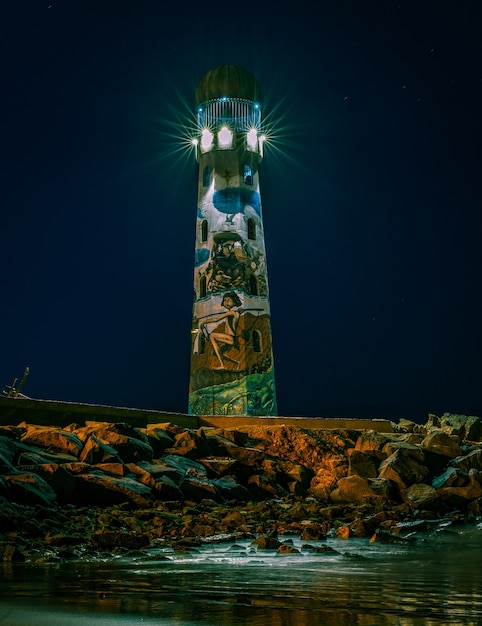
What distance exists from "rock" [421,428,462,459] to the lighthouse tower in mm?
11932

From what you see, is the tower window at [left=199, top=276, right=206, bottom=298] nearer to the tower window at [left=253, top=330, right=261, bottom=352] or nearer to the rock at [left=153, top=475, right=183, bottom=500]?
the tower window at [left=253, top=330, right=261, bottom=352]

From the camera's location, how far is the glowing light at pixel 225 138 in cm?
2966

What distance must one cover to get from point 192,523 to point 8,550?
2.78 meters

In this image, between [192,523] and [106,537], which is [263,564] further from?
[192,523]

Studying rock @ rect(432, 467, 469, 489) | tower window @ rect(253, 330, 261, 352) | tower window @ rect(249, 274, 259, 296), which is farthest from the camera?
tower window @ rect(249, 274, 259, 296)

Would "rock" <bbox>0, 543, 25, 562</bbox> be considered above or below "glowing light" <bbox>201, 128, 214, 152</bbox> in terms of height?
below

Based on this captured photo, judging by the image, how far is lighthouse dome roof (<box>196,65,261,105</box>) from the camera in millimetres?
30406

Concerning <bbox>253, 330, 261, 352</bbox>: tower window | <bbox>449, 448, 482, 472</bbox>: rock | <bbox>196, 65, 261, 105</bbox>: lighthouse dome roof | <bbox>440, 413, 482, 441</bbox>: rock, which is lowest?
<bbox>449, 448, 482, 472</bbox>: rock

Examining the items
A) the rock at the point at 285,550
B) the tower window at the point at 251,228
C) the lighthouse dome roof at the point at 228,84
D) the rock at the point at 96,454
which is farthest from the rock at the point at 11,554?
the lighthouse dome roof at the point at 228,84

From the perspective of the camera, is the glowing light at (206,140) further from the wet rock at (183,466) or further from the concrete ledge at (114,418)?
the wet rock at (183,466)

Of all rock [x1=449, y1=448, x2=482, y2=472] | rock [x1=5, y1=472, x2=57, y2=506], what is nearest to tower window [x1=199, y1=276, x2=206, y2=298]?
rock [x1=449, y1=448, x2=482, y2=472]

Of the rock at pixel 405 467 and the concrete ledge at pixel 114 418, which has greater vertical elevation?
the concrete ledge at pixel 114 418

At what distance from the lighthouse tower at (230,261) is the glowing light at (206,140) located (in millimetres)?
47

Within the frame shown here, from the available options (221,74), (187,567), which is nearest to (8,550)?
(187,567)
